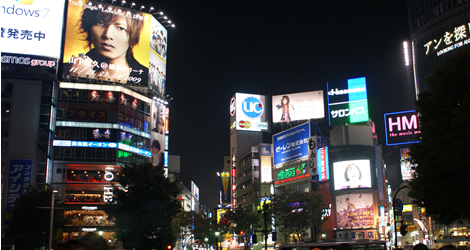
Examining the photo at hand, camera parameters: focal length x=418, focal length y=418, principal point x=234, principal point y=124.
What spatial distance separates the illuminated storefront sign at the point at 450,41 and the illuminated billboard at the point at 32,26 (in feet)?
222

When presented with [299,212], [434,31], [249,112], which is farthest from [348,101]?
[249,112]

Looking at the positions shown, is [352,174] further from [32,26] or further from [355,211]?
[32,26]

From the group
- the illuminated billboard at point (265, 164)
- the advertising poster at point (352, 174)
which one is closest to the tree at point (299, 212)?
the advertising poster at point (352, 174)

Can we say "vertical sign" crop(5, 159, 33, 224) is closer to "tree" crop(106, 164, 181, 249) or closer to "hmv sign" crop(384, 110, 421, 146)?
"tree" crop(106, 164, 181, 249)

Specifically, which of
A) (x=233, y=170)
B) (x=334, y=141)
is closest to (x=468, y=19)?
(x=334, y=141)

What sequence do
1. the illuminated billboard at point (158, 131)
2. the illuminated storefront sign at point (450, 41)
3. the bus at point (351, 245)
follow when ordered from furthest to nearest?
the illuminated billboard at point (158, 131), the illuminated storefront sign at point (450, 41), the bus at point (351, 245)

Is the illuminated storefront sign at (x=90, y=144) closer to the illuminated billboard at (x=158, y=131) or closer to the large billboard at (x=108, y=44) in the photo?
the illuminated billboard at (x=158, y=131)

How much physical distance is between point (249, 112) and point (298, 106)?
2541 centimetres

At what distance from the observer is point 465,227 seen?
6769cm

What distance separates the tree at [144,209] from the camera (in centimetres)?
3569

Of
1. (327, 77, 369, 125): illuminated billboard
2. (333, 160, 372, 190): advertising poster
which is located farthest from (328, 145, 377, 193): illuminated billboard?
(327, 77, 369, 125): illuminated billboard

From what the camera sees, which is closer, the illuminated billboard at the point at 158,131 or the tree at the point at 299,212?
the tree at the point at 299,212

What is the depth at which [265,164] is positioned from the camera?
93.1 m

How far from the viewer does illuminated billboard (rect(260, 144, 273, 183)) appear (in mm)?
92000
